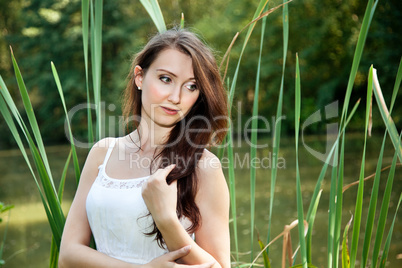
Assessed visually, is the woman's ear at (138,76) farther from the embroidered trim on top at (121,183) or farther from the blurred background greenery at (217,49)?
the blurred background greenery at (217,49)

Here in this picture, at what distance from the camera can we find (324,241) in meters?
5.37

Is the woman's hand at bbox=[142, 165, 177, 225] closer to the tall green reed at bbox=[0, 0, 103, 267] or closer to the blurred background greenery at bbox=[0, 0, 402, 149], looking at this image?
the tall green reed at bbox=[0, 0, 103, 267]

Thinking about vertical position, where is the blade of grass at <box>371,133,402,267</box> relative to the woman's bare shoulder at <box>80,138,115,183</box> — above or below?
below

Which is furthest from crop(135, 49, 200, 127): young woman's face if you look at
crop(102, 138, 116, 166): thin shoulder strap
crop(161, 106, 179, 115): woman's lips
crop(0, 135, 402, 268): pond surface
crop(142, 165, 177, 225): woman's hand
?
crop(0, 135, 402, 268): pond surface

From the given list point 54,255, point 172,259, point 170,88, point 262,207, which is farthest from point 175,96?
point 262,207

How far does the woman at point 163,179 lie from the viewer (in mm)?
1428

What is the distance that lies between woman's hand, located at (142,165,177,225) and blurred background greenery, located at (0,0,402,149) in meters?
18.0

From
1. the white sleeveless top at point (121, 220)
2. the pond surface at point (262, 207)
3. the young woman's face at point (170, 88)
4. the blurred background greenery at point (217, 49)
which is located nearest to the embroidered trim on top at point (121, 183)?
the white sleeveless top at point (121, 220)

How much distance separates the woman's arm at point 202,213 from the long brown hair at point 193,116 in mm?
39

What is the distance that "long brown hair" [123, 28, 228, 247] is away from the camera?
1565mm

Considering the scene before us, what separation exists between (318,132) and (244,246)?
13.9 m

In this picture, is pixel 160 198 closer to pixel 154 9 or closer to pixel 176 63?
pixel 176 63

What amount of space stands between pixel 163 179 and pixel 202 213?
0.20 m

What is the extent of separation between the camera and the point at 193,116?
1718mm
